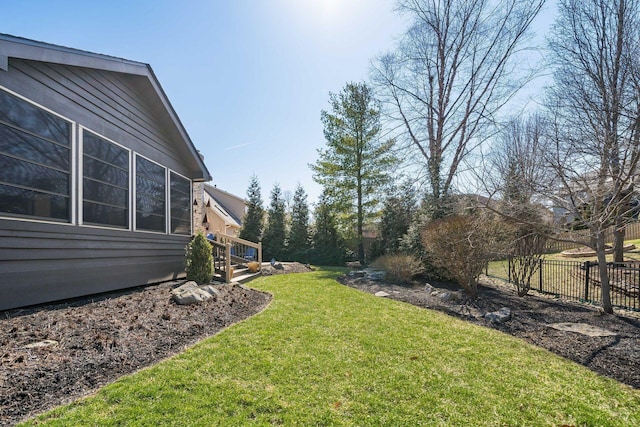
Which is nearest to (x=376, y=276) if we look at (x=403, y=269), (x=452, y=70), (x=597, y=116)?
(x=403, y=269)

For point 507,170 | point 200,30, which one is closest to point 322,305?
point 507,170

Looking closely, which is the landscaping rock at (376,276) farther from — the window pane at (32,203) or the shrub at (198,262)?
the window pane at (32,203)

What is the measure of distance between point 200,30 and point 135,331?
8.28 m

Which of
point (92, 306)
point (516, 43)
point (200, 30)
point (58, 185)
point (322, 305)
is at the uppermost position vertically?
point (516, 43)

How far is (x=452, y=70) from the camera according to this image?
1489cm

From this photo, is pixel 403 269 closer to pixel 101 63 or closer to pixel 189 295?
pixel 189 295

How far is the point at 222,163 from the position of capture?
65.5 ft

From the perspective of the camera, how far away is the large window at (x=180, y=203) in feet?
28.2

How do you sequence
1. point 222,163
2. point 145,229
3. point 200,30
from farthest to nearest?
point 222,163, point 200,30, point 145,229

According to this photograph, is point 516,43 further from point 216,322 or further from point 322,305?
point 216,322

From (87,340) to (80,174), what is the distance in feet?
10.5

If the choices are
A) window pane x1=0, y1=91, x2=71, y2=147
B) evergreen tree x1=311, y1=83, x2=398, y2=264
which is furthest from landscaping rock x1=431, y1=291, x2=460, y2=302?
evergreen tree x1=311, y1=83, x2=398, y2=264

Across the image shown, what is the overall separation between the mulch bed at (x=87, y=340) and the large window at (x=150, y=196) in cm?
214

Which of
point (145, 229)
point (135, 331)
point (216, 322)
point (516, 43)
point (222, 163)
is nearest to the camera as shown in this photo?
point (135, 331)
